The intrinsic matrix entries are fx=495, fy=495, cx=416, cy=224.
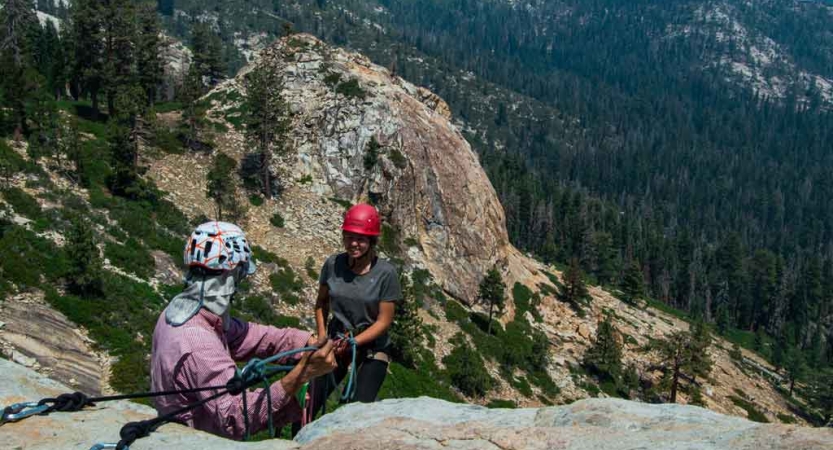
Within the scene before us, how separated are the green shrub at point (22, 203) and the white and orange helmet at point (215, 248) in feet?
67.6

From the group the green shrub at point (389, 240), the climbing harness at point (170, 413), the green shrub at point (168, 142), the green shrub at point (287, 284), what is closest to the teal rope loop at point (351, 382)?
the climbing harness at point (170, 413)

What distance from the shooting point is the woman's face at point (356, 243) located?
5566mm

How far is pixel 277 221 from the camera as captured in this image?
3300 cm

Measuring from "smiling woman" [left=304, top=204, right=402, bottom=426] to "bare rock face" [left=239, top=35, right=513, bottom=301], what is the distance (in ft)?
104

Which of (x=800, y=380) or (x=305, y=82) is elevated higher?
(x=305, y=82)

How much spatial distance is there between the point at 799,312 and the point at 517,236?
223 feet

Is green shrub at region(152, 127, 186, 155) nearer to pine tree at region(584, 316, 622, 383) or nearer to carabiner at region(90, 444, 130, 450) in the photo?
carabiner at region(90, 444, 130, 450)

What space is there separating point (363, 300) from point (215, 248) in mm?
1995

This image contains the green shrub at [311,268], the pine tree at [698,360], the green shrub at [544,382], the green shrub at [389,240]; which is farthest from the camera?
the pine tree at [698,360]

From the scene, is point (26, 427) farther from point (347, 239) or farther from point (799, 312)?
point (799, 312)

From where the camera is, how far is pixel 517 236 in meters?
113

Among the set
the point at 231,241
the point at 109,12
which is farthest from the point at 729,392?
the point at 109,12

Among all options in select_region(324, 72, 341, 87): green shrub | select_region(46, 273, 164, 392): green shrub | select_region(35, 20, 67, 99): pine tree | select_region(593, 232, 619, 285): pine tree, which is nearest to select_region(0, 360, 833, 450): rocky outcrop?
select_region(46, 273, 164, 392): green shrub

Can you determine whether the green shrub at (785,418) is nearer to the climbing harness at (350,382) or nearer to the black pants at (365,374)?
the black pants at (365,374)
